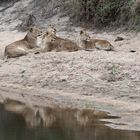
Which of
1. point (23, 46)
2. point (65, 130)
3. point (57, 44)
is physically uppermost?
point (65, 130)

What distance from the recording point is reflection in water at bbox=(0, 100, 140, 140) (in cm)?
962

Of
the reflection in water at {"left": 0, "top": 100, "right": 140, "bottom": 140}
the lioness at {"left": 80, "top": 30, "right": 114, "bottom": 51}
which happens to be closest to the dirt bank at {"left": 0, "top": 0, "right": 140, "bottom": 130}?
the lioness at {"left": 80, "top": 30, "right": 114, "bottom": 51}

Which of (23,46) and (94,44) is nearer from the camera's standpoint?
(94,44)

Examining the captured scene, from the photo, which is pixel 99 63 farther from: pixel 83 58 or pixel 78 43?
pixel 78 43

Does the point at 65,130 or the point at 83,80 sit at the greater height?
the point at 65,130

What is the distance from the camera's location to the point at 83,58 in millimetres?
14609

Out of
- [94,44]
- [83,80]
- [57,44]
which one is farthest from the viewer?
[57,44]

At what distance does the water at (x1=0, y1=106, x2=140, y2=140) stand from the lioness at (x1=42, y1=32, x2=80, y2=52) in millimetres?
4847

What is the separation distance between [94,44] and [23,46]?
2109 mm

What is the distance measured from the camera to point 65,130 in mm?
10109

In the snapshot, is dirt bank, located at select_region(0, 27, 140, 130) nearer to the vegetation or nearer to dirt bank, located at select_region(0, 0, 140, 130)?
dirt bank, located at select_region(0, 0, 140, 130)

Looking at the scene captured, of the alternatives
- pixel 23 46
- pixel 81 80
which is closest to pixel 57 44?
pixel 23 46

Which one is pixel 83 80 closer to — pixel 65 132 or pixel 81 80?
pixel 81 80

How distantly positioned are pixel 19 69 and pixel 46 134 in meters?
5.28
